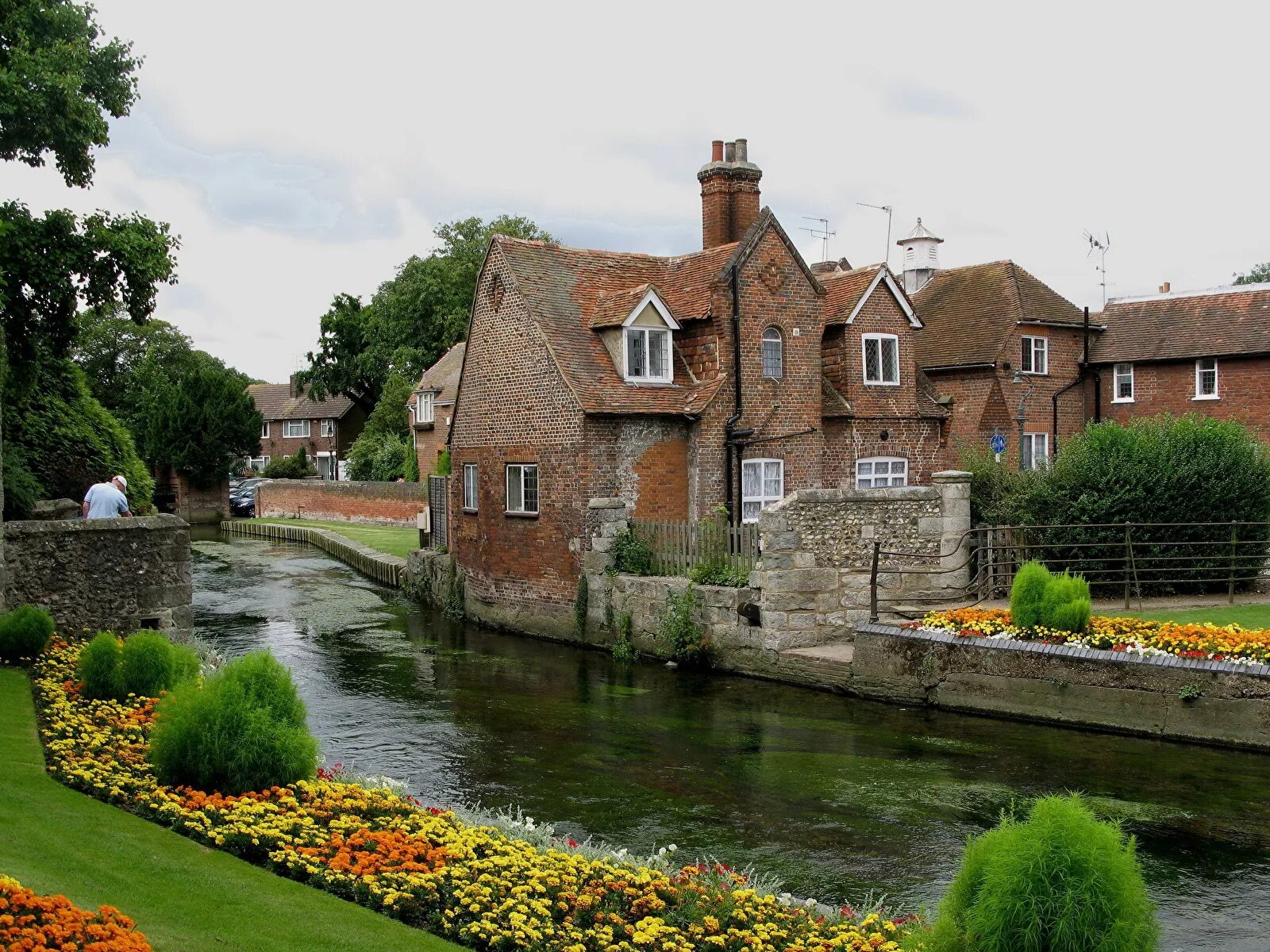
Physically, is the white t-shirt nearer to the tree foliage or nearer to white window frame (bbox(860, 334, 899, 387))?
the tree foliage

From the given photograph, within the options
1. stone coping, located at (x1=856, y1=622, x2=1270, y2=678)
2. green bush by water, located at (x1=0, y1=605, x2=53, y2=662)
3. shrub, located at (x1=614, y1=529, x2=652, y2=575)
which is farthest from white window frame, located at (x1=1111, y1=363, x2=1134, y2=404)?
green bush by water, located at (x1=0, y1=605, x2=53, y2=662)

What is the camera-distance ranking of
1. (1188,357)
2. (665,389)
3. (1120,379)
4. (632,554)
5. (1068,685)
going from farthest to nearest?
(1120,379) < (1188,357) < (665,389) < (632,554) < (1068,685)

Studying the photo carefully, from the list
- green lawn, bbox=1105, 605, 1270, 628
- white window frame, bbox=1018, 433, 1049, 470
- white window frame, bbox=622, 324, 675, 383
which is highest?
white window frame, bbox=622, 324, 675, 383

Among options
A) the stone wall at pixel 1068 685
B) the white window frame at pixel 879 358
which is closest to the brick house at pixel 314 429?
the white window frame at pixel 879 358

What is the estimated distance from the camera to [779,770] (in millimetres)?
14461

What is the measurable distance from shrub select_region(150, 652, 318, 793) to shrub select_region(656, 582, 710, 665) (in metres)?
11.5

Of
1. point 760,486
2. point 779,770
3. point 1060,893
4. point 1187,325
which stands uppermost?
point 1187,325

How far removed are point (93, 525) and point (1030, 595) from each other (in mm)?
14111

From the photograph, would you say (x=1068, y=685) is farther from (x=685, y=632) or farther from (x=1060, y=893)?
(x=1060, y=893)

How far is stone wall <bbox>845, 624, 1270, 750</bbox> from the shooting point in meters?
14.8

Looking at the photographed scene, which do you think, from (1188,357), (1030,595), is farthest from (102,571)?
(1188,357)

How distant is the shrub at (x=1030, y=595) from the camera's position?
17.1m

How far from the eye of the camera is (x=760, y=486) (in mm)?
26625

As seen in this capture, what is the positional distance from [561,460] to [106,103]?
10.9m
